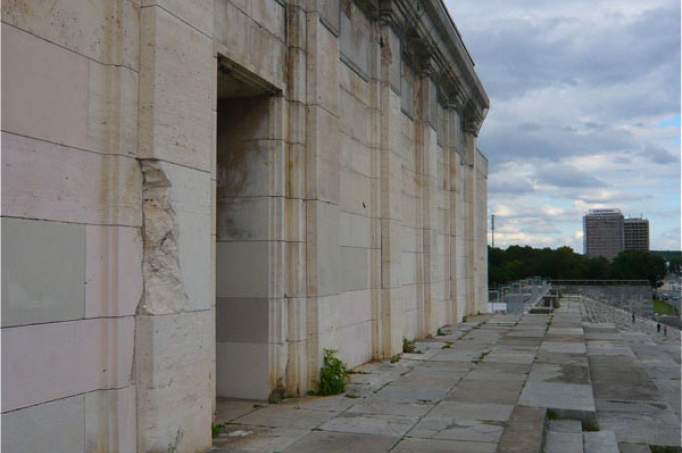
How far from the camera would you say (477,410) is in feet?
27.1

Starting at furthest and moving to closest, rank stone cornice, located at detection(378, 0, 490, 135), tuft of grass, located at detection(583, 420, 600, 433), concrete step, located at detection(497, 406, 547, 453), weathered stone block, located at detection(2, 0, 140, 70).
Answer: stone cornice, located at detection(378, 0, 490, 135), tuft of grass, located at detection(583, 420, 600, 433), concrete step, located at detection(497, 406, 547, 453), weathered stone block, located at detection(2, 0, 140, 70)

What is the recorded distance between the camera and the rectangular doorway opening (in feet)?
28.6

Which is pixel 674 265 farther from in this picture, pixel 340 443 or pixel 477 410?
pixel 340 443

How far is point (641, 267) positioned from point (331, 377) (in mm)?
126195

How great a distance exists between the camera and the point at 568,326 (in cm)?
1959

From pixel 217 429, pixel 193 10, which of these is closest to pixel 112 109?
pixel 193 10

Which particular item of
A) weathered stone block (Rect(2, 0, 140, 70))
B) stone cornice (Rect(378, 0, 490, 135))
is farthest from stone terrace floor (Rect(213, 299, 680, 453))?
stone cornice (Rect(378, 0, 490, 135))

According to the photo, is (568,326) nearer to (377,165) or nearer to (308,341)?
(377,165)

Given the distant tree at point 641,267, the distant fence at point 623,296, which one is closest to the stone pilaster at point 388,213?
the distant fence at point 623,296

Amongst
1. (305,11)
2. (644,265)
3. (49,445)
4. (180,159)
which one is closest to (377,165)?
(305,11)

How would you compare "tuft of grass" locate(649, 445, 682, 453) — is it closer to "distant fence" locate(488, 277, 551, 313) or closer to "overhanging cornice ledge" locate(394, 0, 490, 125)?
"overhanging cornice ledge" locate(394, 0, 490, 125)

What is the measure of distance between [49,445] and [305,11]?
257 inches

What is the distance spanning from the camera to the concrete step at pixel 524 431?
643 cm

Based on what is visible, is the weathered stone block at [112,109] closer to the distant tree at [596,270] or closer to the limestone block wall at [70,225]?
the limestone block wall at [70,225]
